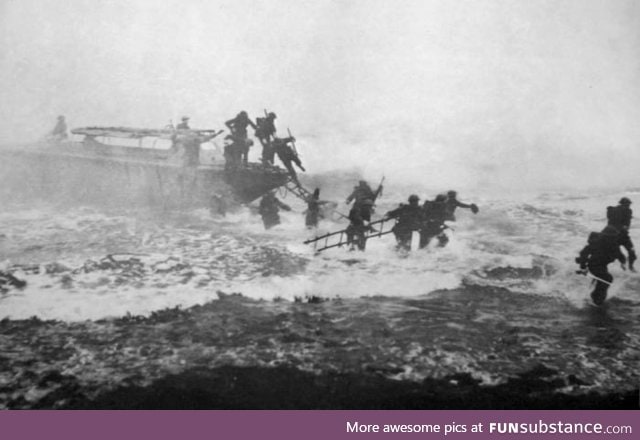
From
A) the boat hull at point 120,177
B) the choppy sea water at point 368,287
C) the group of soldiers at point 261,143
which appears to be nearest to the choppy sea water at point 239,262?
the choppy sea water at point 368,287

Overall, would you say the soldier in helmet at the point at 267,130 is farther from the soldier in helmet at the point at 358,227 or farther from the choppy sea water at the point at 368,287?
the soldier in helmet at the point at 358,227

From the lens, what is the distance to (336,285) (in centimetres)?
772

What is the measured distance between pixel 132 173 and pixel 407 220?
8.73 metres

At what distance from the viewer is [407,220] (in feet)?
31.1

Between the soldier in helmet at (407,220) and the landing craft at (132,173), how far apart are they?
13.1ft

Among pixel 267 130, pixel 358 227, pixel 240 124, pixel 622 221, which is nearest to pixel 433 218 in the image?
pixel 358 227

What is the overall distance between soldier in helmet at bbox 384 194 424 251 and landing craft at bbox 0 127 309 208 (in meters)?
3.98

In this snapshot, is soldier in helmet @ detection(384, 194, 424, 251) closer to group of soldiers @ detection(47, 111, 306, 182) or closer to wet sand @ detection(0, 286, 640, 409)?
wet sand @ detection(0, 286, 640, 409)

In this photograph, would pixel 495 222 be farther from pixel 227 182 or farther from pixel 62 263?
pixel 62 263

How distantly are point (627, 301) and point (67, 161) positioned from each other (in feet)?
51.5

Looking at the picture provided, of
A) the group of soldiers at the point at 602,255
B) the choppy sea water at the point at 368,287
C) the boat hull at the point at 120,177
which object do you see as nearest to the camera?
the choppy sea water at the point at 368,287

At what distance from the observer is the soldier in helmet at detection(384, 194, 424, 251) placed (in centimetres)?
946

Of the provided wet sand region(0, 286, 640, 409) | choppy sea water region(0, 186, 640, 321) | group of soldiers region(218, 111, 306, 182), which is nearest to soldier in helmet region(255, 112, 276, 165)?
group of soldiers region(218, 111, 306, 182)

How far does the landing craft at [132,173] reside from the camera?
12.9 meters
